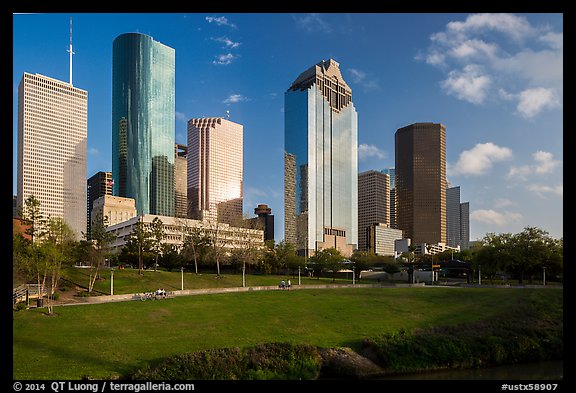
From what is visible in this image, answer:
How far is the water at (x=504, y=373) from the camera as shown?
25391mm

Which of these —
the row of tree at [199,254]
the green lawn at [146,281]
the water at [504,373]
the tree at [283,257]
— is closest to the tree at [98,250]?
the row of tree at [199,254]

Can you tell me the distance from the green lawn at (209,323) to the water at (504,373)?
193 inches

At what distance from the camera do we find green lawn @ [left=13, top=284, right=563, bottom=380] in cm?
2389

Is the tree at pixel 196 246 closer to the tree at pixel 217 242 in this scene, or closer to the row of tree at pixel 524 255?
the tree at pixel 217 242

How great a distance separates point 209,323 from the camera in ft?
107

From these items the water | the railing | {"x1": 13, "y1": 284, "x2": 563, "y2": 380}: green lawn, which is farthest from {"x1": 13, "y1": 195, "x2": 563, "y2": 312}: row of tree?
the water

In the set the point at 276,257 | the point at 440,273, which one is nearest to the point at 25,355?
the point at 276,257

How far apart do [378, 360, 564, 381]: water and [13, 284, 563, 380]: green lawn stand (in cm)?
490

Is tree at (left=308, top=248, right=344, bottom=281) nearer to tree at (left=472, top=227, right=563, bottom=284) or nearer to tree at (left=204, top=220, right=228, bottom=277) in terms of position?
tree at (left=204, top=220, right=228, bottom=277)

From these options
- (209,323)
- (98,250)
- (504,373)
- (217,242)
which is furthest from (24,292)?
(217,242)

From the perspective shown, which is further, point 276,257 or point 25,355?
point 276,257
